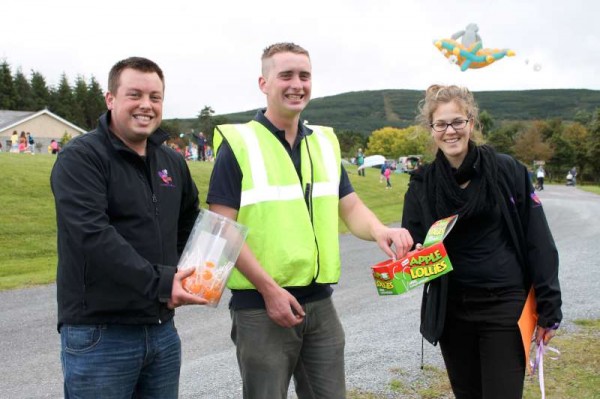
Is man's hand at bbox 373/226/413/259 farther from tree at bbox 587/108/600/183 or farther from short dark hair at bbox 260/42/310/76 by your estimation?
tree at bbox 587/108/600/183

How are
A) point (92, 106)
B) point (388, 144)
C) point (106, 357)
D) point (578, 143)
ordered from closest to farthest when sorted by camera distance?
point (106, 357), point (578, 143), point (92, 106), point (388, 144)

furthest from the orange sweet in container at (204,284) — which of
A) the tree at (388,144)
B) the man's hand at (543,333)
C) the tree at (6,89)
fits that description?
the tree at (388,144)

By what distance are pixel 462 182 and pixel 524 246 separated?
49 centimetres

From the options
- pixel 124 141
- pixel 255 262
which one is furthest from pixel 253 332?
pixel 124 141

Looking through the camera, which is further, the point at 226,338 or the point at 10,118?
the point at 10,118

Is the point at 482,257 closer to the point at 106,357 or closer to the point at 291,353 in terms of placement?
the point at 291,353

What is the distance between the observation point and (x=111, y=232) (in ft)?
7.25

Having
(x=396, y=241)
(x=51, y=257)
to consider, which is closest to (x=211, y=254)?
(x=396, y=241)

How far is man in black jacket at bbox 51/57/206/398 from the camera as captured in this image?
87.0 inches

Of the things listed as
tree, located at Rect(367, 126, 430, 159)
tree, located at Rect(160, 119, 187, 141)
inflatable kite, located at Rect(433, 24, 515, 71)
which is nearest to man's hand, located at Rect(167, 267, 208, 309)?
tree, located at Rect(160, 119, 187, 141)

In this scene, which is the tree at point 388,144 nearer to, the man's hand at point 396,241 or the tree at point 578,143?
the tree at point 578,143

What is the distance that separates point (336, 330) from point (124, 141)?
143cm

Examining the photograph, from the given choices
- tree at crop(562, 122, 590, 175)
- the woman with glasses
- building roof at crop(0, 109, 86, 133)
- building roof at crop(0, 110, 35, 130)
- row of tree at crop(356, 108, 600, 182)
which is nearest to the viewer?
the woman with glasses

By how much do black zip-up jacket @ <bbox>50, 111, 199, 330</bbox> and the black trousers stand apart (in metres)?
1.63
